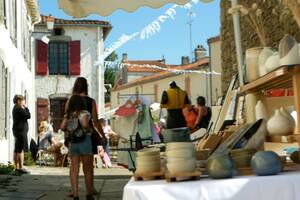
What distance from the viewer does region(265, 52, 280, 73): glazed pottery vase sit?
9.45 feet

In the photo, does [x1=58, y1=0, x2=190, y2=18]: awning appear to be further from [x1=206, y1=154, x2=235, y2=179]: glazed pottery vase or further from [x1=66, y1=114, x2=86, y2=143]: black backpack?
[x1=206, y1=154, x2=235, y2=179]: glazed pottery vase

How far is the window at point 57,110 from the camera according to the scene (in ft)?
85.5

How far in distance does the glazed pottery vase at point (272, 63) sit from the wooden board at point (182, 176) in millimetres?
845

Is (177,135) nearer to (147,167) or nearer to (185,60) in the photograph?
(147,167)

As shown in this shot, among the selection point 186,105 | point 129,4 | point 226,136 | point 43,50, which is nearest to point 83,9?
point 129,4

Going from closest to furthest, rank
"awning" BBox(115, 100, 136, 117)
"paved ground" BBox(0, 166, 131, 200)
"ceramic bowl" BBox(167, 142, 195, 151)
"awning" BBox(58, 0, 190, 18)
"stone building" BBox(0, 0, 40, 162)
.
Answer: "ceramic bowl" BBox(167, 142, 195, 151) < "awning" BBox(58, 0, 190, 18) < "paved ground" BBox(0, 166, 131, 200) < "awning" BBox(115, 100, 136, 117) < "stone building" BBox(0, 0, 40, 162)

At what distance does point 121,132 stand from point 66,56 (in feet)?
52.4

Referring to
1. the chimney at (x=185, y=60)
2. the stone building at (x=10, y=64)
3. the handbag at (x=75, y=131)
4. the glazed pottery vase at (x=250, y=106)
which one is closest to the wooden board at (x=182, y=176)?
the glazed pottery vase at (x=250, y=106)

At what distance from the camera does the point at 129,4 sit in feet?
15.8

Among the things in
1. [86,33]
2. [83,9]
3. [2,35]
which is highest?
[86,33]

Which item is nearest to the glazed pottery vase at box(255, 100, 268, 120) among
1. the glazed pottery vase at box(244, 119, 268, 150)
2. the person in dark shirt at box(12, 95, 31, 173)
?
the glazed pottery vase at box(244, 119, 268, 150)

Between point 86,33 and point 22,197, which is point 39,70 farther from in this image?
point 22,197

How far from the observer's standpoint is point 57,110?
2656cm

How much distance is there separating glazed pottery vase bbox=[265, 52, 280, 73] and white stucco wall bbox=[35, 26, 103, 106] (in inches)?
926
